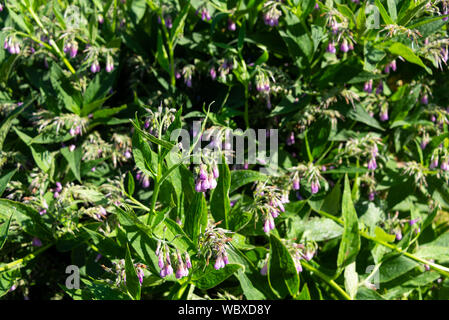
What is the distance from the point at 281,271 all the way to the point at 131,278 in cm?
81

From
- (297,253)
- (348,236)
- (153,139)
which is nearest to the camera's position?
(153,139)

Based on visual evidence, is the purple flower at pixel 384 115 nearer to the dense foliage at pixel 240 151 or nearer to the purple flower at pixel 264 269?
the dense foliage at pixel 240 151

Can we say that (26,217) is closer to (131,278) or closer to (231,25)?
(131,278)

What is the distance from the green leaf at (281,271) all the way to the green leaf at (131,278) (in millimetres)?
701

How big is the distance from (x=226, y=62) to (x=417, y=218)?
1571mm

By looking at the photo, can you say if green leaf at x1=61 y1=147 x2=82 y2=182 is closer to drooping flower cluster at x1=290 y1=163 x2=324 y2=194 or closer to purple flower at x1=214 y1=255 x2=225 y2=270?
purple flower at x1=214 y1=255 x2=225 y2=270

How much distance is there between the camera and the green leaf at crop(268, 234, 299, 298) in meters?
2.29

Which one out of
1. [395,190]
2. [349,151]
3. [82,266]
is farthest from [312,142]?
[82,266]

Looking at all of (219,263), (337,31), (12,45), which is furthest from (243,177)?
(12,45)

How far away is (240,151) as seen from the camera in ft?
8.89

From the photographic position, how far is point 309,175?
105 inches

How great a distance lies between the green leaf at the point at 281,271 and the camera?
2.29 meters

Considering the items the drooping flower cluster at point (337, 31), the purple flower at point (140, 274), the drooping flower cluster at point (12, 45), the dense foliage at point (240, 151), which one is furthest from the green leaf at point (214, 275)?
the drooping flower cluster at point (12, 45)

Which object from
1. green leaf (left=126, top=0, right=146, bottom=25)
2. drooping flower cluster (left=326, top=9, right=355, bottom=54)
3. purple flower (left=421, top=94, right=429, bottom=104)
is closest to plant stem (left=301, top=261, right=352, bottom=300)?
drooping flower cluster (left=326, top=9, right=355, bottom=54)
